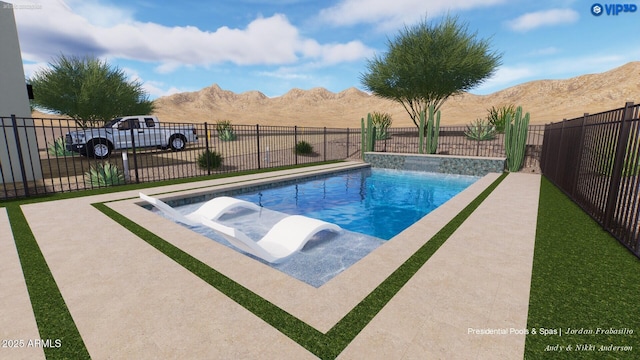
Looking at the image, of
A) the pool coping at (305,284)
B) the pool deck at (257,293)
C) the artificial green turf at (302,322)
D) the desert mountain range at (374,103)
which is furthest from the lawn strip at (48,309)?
the desert mountain range at (374,103)

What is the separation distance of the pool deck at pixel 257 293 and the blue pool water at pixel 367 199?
298 cm

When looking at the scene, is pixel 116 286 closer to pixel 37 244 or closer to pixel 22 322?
pixel 22 322

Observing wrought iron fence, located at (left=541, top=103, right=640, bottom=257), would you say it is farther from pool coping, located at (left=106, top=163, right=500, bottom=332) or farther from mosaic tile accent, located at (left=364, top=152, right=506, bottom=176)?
mosaic tile accent, located at (left=364, top=152, right=506, bottom=176)

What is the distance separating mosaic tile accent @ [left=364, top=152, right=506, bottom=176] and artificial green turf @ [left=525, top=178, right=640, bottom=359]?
9320mm

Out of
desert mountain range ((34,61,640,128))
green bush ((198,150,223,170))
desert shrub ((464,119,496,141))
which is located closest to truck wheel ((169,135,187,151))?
green bush ((198,150,223,170))

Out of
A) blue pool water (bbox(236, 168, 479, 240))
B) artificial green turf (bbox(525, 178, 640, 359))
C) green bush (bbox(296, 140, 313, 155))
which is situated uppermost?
green bush (bbox(296, 140, 313, 155))

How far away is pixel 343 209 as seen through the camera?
9250 millimetres

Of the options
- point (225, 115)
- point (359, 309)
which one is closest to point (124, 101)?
point (359, 309)

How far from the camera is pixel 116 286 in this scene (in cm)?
338

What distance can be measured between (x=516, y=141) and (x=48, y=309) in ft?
51.8

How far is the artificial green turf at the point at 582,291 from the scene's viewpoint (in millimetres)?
2424

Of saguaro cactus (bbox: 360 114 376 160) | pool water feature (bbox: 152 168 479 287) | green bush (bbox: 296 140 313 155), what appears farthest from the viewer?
green bush (bbox: 296 140 313 155)

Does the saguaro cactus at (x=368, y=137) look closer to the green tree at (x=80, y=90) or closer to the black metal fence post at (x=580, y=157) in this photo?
the black metal fence post at (x=580, y=157)

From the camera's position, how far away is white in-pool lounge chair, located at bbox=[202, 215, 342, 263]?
4.65 metres
